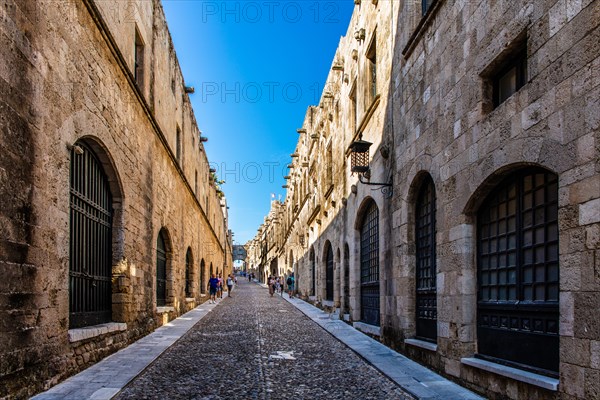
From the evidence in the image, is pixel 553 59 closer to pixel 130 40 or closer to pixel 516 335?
pixel 516 335

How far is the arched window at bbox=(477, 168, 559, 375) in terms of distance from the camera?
15.7 feet

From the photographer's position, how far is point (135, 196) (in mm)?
10234

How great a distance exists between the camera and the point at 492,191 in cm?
600

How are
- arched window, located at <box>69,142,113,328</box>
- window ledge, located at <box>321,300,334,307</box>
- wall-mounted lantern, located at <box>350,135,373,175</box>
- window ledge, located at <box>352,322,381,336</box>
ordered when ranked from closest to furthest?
arched window, located at <box>69,142,113,328</box> < wall-mounted lantern, located at <box>350,135,373,175</box> < window ledge, located at <box>352,322,381,336</box> < window ledge, located at <box>321,300,334,307</box>

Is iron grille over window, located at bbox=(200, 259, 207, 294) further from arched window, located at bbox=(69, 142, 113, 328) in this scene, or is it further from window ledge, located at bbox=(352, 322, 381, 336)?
arched window, located at bbox=(69, 142, 113, 328)

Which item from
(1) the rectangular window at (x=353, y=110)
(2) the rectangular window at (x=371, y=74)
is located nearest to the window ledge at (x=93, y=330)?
(2) the rectangular window at (x=371, y=74)

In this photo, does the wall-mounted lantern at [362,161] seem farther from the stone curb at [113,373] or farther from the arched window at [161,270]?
the arched window at [161,270]

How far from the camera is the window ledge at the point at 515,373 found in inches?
174

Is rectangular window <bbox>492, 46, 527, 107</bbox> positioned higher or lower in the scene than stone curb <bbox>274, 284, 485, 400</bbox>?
higher

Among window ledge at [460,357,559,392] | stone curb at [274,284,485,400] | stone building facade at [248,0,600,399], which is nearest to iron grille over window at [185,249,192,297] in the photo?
stone curb at [274,284,485,400]

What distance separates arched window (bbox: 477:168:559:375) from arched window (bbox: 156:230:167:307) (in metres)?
9.62

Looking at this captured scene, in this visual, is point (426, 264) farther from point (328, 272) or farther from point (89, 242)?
point (328, 272)

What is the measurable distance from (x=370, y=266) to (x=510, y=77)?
23.5 feet

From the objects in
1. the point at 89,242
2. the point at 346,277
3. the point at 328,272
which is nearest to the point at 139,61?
the point at 89,242
